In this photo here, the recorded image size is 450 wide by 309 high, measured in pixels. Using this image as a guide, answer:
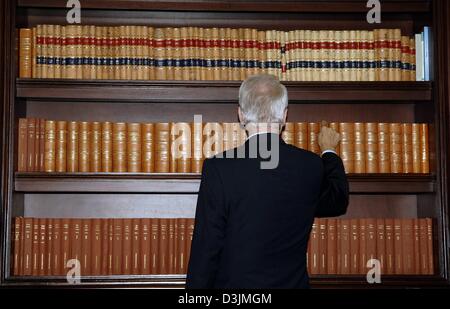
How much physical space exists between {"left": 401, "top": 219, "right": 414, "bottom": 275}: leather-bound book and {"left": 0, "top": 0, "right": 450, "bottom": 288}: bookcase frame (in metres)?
0.05

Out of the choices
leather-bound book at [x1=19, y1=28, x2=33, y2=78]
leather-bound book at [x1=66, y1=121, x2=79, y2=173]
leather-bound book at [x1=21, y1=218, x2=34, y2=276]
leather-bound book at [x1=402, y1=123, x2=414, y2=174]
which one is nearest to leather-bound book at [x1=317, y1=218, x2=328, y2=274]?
leather-bound book at [x1=402, y1=123, x2=414, y2=174]

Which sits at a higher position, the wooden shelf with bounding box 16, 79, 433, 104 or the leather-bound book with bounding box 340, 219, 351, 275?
the wooden shelf with bounding box 16, 79, 433, 104

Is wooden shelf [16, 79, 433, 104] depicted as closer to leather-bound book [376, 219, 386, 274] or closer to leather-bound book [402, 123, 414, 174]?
leather-bound book [402, 123, 414, 174]

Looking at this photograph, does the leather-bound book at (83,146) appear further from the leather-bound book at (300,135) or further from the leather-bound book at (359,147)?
the leather-bound book at (359,147)

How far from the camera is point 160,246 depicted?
112 inches

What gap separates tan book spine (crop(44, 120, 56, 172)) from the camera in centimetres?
284

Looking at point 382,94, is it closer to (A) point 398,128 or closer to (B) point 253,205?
(A) point 398,128

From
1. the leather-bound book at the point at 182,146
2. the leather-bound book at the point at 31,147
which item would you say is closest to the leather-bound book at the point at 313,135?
the leather-bound book at the point at 182,146

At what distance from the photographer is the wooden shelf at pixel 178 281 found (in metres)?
2.77

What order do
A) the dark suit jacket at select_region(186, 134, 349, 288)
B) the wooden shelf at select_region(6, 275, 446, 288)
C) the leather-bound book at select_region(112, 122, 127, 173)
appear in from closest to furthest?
the dark suit jacket at select_region(186, 134, 349, 288)
the wooden shelf at select_region(6, 275, 446, 288)
the leather-bound book at select_region(112, 122, 127, 173)

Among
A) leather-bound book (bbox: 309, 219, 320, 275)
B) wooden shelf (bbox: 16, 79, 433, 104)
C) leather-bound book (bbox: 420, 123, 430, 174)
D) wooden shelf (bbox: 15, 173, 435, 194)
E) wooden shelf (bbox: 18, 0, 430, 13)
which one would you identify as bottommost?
leather-bound book (bbox: 309, 219, 320, 275)

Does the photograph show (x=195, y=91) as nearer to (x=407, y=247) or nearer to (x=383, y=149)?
(x=383, y=149)

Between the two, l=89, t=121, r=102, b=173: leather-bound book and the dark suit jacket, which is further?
l=89, t=121, r=102, b=173: leather-bound book

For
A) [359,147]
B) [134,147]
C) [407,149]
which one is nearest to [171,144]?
[134,147]
